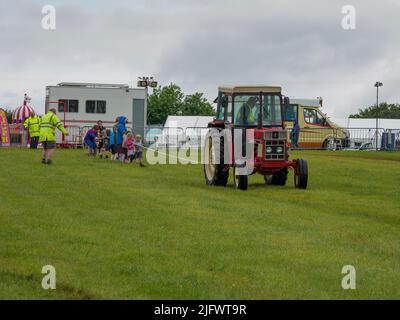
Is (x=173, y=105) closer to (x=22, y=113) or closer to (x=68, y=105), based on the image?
(x=22, y=113)

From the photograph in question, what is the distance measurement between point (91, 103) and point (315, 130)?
12.3 metres

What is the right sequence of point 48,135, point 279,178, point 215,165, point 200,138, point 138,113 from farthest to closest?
point 138,113
point 200,138
point 48,135
point 279,178
point 215,165

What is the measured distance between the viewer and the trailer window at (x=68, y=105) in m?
49.0

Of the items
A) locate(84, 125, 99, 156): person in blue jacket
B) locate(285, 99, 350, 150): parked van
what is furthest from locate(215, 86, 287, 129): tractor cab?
locate(285, 99, 350, 150): parked van

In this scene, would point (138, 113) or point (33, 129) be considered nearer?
point (33, 129)

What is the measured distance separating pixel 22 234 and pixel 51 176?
35.8 ft

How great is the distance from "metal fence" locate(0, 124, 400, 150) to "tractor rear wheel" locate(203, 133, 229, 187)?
22321mm

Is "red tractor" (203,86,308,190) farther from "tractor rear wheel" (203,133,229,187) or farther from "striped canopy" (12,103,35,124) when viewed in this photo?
"striped canopy" (12,103,35,124)

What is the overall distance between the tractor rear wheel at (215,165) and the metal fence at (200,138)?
22321mm

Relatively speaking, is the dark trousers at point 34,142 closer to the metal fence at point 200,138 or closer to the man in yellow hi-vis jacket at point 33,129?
the man in yellow hi-vis jacket at point 33,129

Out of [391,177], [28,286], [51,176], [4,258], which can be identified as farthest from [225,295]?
[391,177]

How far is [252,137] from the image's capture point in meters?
21.6

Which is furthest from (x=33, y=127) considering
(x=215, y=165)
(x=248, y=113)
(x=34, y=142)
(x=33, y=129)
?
(x=248, y=113)

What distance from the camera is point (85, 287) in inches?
357
